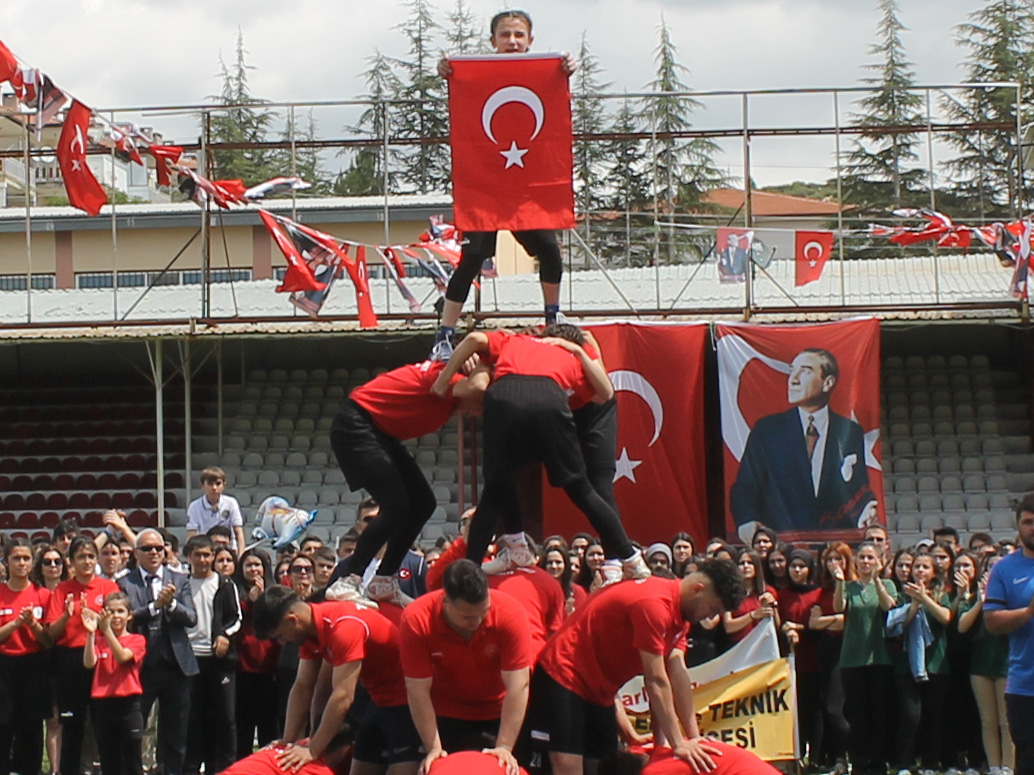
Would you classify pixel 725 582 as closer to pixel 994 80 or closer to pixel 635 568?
pixel 635 568

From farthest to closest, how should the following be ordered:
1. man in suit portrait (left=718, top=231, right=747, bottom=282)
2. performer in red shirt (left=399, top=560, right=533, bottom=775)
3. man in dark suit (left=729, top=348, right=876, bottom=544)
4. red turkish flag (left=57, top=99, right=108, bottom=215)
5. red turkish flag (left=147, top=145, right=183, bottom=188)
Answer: man in suit portrait (left=718, top=231, right=747, bottom=282) < man in dark suit (left=729, top=348, right=876, bottom=544) < red turkish flag (left=147, top=145, right=183, bottom=188) < red turkish flag (left=57, top=99, right=108, bottom=215) < performer in red shirt (left=399, top=560, right=533, bottom=775)

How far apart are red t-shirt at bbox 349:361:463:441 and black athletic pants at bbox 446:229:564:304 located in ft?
3.46

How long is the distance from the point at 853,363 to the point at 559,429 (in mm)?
10404

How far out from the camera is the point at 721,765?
687 centimetres

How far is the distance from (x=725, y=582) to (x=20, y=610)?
5464 mm

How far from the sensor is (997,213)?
36.6 m

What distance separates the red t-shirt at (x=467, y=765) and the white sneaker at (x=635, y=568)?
1.20 meters

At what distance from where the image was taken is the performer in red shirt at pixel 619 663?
6.83 metres

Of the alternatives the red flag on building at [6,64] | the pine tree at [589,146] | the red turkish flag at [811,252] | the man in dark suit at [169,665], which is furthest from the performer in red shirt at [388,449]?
the pine tree at [589,146]

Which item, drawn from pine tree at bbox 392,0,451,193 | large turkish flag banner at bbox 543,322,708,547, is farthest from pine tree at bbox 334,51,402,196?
large turkish flag banner at bbox 543,322,708,547

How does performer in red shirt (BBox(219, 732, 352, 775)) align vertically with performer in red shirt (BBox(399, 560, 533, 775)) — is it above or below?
below

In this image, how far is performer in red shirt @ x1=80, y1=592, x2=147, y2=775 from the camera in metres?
9.93

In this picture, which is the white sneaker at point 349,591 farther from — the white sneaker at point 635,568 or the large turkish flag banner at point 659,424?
the large turkish flag banner at point 659,424

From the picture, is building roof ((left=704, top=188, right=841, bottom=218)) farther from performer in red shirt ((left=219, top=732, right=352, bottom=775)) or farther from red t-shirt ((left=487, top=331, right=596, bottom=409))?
performer in red shirt ((left=219, top=732, right=352, bottom=775))
